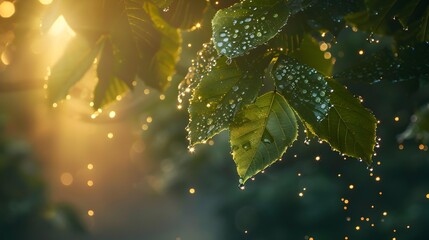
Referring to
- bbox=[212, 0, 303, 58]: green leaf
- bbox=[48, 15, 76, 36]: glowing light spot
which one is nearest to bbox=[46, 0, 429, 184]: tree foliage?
bbox=[212, 0, 303, 58]: green leaf

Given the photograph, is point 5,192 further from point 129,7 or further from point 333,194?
point 129,7

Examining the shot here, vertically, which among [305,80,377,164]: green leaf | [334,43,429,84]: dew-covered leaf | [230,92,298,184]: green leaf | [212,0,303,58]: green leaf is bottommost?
[334,43,429,84]: dew-covered leaf

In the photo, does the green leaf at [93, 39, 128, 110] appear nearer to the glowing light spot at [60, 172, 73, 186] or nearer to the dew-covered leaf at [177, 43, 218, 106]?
the dew-covered leaf at [177, 43, 218, 106]

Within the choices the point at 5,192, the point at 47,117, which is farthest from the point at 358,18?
the point at 47,117

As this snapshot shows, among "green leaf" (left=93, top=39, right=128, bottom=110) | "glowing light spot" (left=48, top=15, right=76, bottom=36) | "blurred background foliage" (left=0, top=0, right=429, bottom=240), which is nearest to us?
"green leaf" (left=93, top=39, right=128, bottom=110)

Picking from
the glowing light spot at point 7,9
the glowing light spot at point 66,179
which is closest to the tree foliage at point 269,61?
the glowing light spot at point 7,9

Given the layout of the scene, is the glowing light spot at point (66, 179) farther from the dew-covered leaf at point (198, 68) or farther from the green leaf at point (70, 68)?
the dew-covered leaf at point (198, 68)

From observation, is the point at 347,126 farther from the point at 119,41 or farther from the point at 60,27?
the point at 60,27
